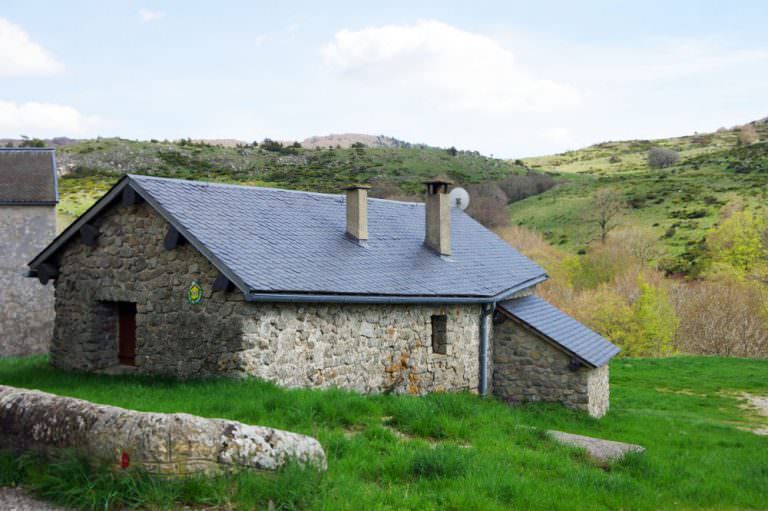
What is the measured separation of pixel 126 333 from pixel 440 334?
20.0ft

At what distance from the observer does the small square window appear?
47.8ft

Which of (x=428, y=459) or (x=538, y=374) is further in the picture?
(x=538, y=374)

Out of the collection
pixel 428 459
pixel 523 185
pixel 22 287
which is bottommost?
pixel 428 459

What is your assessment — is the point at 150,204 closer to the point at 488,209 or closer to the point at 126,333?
the point at 126,333

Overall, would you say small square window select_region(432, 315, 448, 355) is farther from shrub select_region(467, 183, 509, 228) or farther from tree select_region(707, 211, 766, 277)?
shrub select_region(467, 183, 509, 228)

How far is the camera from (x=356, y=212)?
14742mm

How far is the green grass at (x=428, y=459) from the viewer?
6.01 m

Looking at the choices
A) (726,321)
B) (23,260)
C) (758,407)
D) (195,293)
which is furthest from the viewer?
(726,321)

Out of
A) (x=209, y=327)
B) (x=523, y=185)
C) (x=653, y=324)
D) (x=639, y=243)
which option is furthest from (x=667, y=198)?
(x=209, y=327)

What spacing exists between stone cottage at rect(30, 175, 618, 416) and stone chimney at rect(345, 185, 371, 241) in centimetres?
4

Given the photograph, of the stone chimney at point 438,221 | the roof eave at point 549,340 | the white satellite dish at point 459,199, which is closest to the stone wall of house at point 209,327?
the roof eave at point 549,340

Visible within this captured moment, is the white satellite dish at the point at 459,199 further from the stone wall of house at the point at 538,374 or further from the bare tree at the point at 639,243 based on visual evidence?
the bare tree at the point at 639,243

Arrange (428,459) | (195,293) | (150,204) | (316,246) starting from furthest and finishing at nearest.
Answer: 1. (316,246)
2. (150,204)
3. (195,293)
4. (428,459)

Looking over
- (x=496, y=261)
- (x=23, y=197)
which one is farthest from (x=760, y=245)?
(x=23, y=197)
